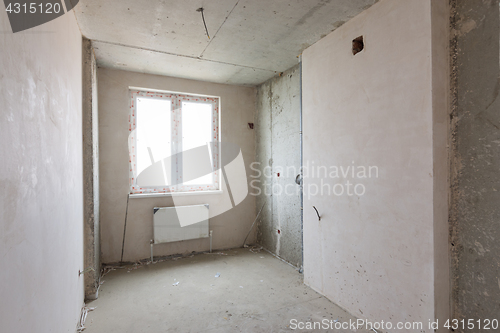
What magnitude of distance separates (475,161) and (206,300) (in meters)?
2.64

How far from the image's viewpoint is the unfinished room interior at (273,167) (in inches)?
58.1

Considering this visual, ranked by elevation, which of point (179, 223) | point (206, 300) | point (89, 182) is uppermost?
point (89, 182)

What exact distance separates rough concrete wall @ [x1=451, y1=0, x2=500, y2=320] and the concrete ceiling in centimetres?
83

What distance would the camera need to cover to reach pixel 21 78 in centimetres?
116

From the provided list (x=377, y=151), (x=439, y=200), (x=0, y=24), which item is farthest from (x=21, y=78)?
(x=439, y=200)

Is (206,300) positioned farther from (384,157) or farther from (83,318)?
(384,157)

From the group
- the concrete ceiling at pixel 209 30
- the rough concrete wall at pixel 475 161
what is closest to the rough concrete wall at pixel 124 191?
the concrete ceiling at pixel 209 30

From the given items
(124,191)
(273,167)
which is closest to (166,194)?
(124,191)

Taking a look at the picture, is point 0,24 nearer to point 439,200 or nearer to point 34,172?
point 34,172

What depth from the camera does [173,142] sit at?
4.19m

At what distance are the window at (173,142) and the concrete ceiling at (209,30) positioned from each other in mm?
573

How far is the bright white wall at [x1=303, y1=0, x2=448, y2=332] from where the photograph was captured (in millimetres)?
1891

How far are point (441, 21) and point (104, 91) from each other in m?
3.85

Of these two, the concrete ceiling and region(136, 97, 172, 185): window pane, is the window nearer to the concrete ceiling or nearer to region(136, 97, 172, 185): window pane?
region(136, 97, 172, 185): window pane
